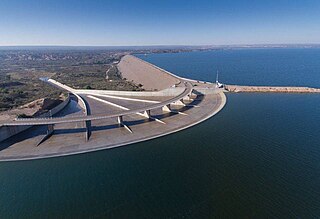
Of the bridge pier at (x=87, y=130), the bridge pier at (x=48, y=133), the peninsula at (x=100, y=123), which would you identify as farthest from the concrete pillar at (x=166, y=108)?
the bridge pier at (x=48, y=133)

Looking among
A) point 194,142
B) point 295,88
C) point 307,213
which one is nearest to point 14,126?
point 194,142

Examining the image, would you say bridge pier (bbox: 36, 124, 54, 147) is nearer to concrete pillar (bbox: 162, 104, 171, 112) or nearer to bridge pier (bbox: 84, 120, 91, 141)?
bridge pier (bbox: 84, 120, 91, 141)

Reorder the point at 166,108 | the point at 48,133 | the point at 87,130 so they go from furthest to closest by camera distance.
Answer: the point at 166,108 → the point at 87,130 → the point at 48,133

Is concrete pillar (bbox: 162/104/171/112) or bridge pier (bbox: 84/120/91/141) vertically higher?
concrete pillar (bbox: 162/104/171/112)

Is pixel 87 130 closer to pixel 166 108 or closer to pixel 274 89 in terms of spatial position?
pixel 166 108

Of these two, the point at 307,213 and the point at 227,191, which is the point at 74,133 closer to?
the point at 227,191

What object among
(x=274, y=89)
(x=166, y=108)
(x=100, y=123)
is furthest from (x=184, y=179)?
(x=274, y=89)

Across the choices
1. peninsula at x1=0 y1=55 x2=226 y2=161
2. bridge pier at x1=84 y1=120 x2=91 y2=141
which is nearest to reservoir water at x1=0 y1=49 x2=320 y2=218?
peninsula at x1=0 y1=55 x2=226 y2=161

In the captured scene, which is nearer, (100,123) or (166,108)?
(100,123)
